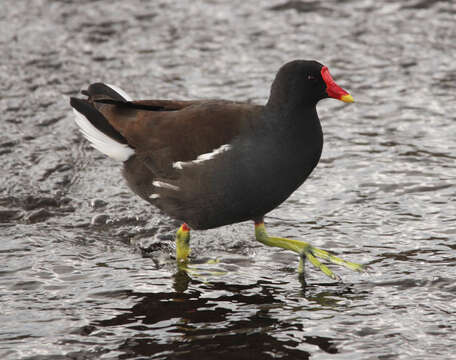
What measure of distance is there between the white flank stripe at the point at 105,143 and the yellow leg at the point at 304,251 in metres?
1.03

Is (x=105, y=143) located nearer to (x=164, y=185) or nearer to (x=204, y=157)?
(x=164, y=185)

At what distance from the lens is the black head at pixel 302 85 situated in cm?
504

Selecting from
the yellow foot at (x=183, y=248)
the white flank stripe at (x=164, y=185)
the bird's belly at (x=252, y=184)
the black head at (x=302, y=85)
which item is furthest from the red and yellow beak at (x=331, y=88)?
the yellow foot at (x=183, y=248)

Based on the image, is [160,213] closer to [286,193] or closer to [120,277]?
[120,277]

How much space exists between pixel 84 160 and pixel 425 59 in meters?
3.84

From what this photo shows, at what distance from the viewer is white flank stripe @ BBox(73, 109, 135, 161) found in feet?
18.1

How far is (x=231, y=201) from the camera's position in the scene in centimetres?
491

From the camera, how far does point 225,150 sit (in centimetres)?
496

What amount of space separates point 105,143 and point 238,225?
1.20 meters

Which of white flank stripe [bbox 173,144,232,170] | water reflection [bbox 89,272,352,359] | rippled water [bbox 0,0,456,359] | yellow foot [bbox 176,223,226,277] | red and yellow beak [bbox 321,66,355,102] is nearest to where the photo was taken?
water reflection [bbox 89,272,352,359]

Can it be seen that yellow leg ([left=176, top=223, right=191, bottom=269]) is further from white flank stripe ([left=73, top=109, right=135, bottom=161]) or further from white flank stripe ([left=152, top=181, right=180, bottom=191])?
white flank stripe ([left=73, top=109, right=135, bottom=161])

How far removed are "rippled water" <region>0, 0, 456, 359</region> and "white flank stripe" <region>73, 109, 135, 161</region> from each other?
66 cm

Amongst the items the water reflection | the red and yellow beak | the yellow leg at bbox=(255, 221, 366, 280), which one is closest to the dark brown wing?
the red and yellow beak

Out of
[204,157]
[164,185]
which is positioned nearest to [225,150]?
[204,157]
